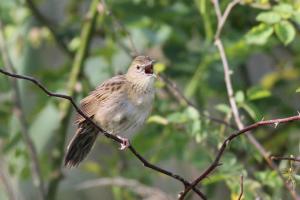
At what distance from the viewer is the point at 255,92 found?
491 cm

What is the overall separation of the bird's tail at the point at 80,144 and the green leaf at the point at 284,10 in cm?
120

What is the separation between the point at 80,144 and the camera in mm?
4789

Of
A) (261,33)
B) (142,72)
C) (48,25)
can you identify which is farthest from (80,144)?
(48,25)

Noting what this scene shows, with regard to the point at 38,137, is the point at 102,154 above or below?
below

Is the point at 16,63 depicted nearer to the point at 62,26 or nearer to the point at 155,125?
the point at 62,26

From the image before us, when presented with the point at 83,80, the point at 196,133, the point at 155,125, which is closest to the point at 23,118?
the point at 83,80

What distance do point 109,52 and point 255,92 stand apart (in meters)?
1.76

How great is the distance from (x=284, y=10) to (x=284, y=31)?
12 centimetres

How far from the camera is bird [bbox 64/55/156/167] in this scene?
4.60 metres

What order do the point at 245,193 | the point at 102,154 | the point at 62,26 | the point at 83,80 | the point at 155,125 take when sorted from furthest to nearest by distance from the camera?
the point at 102,154 < the point at 62,26 < the point at 83,80 < the point at 155,125 < the point at 245,193

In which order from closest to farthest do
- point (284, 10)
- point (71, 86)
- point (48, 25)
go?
point (284, 10) → point (71, 86) → point (48, 25)

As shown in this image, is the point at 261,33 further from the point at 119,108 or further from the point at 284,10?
the point at 119,108

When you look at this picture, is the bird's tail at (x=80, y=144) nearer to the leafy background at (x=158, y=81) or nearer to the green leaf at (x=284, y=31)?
the leafy background at (x=158, y=81)

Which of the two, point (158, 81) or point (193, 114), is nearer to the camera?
point (193, 114)
